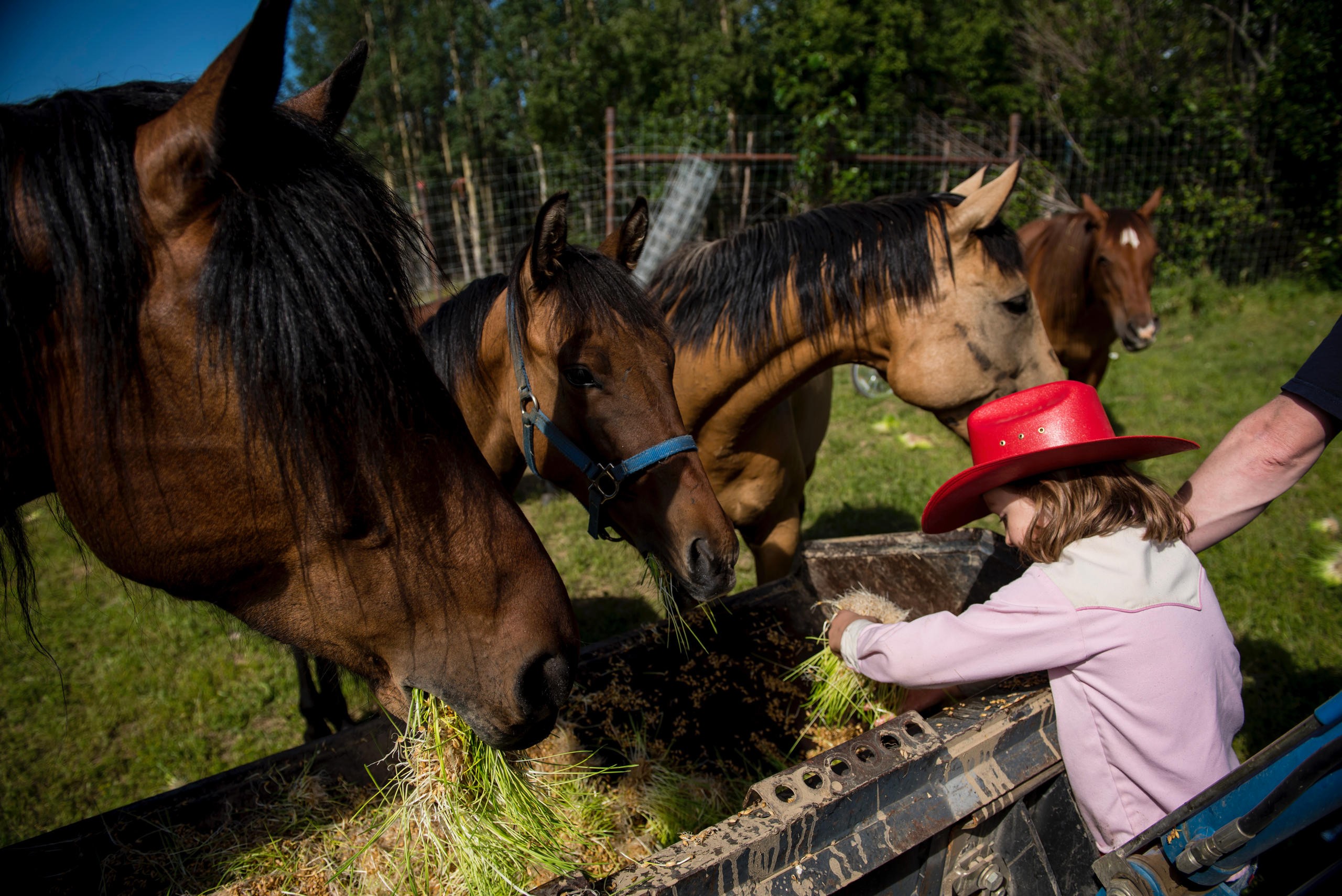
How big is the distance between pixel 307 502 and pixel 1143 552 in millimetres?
1802

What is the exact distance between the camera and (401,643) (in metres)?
1.16

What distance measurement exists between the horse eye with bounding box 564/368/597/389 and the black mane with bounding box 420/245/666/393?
98mm

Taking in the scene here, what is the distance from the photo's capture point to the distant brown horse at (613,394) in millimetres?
1897

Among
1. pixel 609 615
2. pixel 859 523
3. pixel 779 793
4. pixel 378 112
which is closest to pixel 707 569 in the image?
pixel 779 793

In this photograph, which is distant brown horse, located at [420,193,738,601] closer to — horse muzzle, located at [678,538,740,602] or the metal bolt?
horse muzzle, located at [678,538,740,602]

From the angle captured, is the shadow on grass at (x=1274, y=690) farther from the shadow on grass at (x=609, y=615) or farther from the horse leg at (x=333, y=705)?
the horse leg at (x=333, y=705)

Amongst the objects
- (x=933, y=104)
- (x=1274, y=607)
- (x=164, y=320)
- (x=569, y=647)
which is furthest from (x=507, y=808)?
(x=933, y=104)

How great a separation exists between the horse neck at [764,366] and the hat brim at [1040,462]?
41.7 inches

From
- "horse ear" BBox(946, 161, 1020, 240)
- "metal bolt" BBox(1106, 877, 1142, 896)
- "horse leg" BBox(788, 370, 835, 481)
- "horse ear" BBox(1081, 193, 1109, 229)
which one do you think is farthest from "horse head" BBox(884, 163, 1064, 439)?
"horse ear" BBox(1081, 193, 1109, 229)

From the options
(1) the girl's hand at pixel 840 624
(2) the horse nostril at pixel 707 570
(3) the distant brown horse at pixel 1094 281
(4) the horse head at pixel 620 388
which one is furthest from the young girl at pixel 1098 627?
(3) the distant brown horse at pixel 1094 281

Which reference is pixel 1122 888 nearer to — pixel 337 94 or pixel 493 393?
pixel 493 393

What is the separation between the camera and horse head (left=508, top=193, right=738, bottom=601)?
190cm

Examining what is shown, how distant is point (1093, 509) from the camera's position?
158 cm

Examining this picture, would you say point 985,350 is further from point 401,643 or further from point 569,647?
point 401,643
